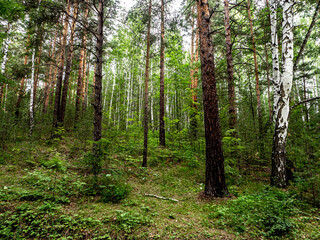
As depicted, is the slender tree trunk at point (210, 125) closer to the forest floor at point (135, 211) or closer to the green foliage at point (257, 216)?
the forest floor at point (135, 211)

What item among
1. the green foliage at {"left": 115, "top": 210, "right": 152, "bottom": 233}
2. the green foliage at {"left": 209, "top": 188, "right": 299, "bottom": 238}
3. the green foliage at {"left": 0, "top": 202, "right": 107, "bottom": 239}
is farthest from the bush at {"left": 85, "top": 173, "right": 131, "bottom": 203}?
the green foliage at {"left": 209, "top": 188, "right": 299, "bottom": 238}

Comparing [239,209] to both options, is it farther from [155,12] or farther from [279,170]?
[155,12]

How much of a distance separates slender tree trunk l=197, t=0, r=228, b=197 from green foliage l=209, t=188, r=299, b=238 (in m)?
0.61

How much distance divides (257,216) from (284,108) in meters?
3.81

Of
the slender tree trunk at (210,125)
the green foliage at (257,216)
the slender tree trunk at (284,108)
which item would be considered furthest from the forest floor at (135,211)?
the slender tree trunk at (284,108)

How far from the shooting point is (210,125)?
15.3ft

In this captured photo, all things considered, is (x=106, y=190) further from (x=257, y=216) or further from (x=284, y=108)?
(x=284, y=108)

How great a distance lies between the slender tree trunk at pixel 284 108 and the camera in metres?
5.21

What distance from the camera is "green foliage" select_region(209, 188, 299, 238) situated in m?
3.03

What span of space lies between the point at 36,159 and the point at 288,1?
11215 mm

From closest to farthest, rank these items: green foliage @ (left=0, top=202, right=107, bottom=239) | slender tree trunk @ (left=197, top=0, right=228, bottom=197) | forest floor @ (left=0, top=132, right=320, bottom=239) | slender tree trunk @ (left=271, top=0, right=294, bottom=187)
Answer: green foliage @ (left=0, top=202, right=107, bottom=239), forest floor @ (left=0, top=132, right=320, bottom=239), slender tree trunk @ (left=197, top=0, right=228, bottom=197), slender tree trunk @ (left=271, top=0, right=294, bottom=187)

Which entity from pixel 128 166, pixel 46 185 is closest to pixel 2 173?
pixel 46 185

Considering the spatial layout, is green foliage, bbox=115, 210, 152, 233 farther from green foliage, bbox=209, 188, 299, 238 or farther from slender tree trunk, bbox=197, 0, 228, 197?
slender tree trunk, bbox=197, 0, 228, 197

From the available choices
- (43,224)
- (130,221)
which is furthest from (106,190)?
(43,224)
